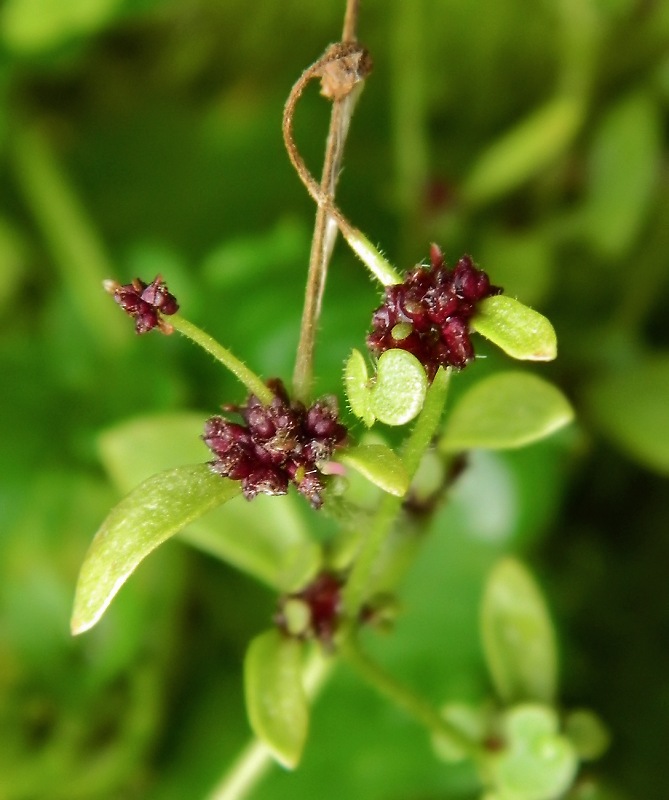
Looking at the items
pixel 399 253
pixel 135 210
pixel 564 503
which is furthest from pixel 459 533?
pixel 135 210

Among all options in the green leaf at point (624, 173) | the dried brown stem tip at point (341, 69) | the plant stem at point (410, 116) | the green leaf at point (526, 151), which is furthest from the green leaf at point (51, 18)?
the dried brown stem tip at point (341, 69)

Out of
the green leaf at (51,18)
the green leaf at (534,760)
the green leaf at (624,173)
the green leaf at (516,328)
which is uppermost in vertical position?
the green leaf at (51,18)

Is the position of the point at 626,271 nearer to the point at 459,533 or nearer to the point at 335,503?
the point at 459,533

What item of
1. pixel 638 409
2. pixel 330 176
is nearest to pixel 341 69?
pixel 330 176

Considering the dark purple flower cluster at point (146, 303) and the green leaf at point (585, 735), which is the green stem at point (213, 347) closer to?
the dark purple flower cluster at point (146, 303)

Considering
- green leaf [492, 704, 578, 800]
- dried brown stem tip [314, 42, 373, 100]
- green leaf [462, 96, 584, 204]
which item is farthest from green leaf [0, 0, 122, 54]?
green leaf [492, 704, 578, 800]
